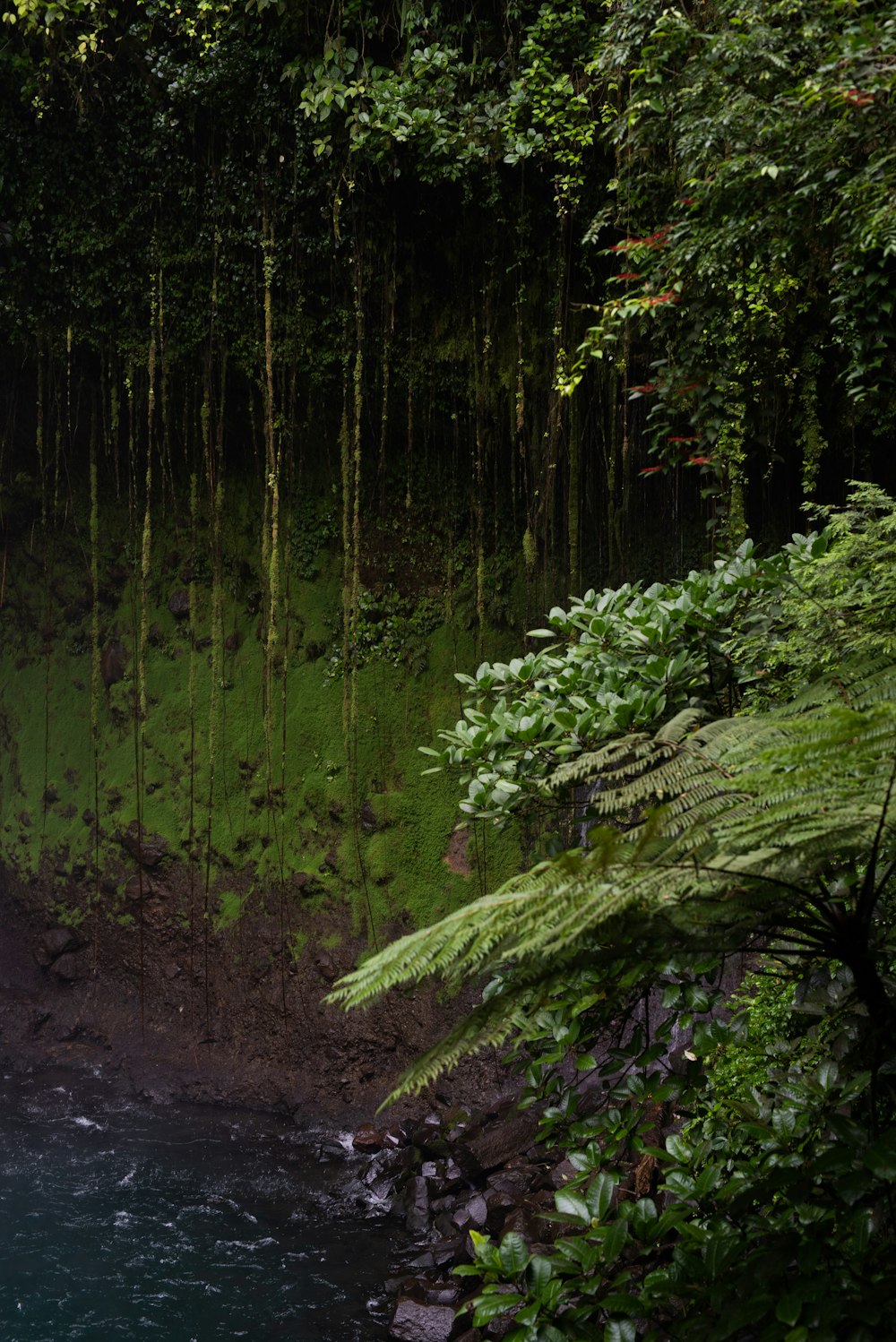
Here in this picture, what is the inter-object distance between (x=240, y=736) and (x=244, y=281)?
3671mm

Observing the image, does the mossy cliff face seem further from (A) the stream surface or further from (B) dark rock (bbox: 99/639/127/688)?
(A) the stream surface

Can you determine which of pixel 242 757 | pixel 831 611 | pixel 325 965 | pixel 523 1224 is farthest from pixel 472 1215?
pixel 242 757

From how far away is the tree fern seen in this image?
73.5 inches

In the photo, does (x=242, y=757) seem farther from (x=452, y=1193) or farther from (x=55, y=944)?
(x=452, y=1193)

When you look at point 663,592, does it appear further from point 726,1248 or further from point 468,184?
point 468,184

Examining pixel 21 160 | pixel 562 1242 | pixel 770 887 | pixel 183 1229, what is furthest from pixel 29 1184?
pixel 21 160

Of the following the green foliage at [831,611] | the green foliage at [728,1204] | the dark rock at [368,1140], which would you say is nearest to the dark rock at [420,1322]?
the dark rock at [368,1140]

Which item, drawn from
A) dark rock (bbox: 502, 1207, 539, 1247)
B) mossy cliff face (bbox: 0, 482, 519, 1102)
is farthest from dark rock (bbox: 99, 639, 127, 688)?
dark rock (bbox: 502, 1207, 539, 1247)

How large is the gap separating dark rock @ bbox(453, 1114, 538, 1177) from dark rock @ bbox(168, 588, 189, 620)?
5.12m

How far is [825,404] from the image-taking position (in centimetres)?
593

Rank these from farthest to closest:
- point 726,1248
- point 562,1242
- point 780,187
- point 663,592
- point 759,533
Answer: point 759,533
point 780,187
point 663,592
point 562,1242
point 726,1248

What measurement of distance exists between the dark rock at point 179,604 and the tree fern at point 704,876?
7515 mm

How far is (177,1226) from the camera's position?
596cm

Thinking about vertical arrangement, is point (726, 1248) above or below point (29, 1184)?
above
